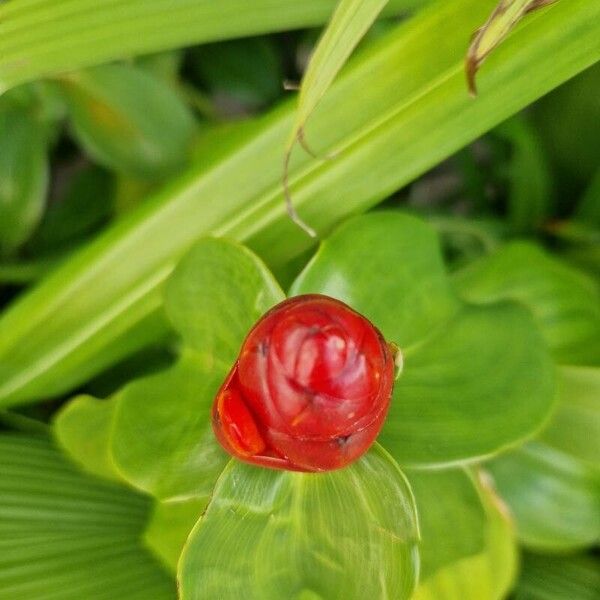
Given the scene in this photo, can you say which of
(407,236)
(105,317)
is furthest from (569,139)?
(105,317)

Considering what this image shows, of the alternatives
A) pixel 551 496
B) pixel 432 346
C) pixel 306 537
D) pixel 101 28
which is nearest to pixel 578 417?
pixel 551 496

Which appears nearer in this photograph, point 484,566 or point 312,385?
point 312,385

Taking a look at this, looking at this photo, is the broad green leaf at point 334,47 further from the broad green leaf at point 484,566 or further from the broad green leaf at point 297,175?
the broad green leaf at point 484,566

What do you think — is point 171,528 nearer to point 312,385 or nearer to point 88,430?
point 88,430

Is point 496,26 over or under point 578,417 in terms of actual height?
over

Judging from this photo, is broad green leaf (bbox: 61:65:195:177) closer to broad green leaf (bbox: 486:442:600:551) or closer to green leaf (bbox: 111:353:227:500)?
green leaf (bbox: 111:353:227:500)

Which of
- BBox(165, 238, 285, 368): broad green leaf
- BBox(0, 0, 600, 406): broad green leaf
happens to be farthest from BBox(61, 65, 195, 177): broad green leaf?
BBox(165, 238, 285, 368): broad green leaf

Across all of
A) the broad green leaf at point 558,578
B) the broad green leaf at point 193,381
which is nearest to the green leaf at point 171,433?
the broad green leaf at point 193,381
